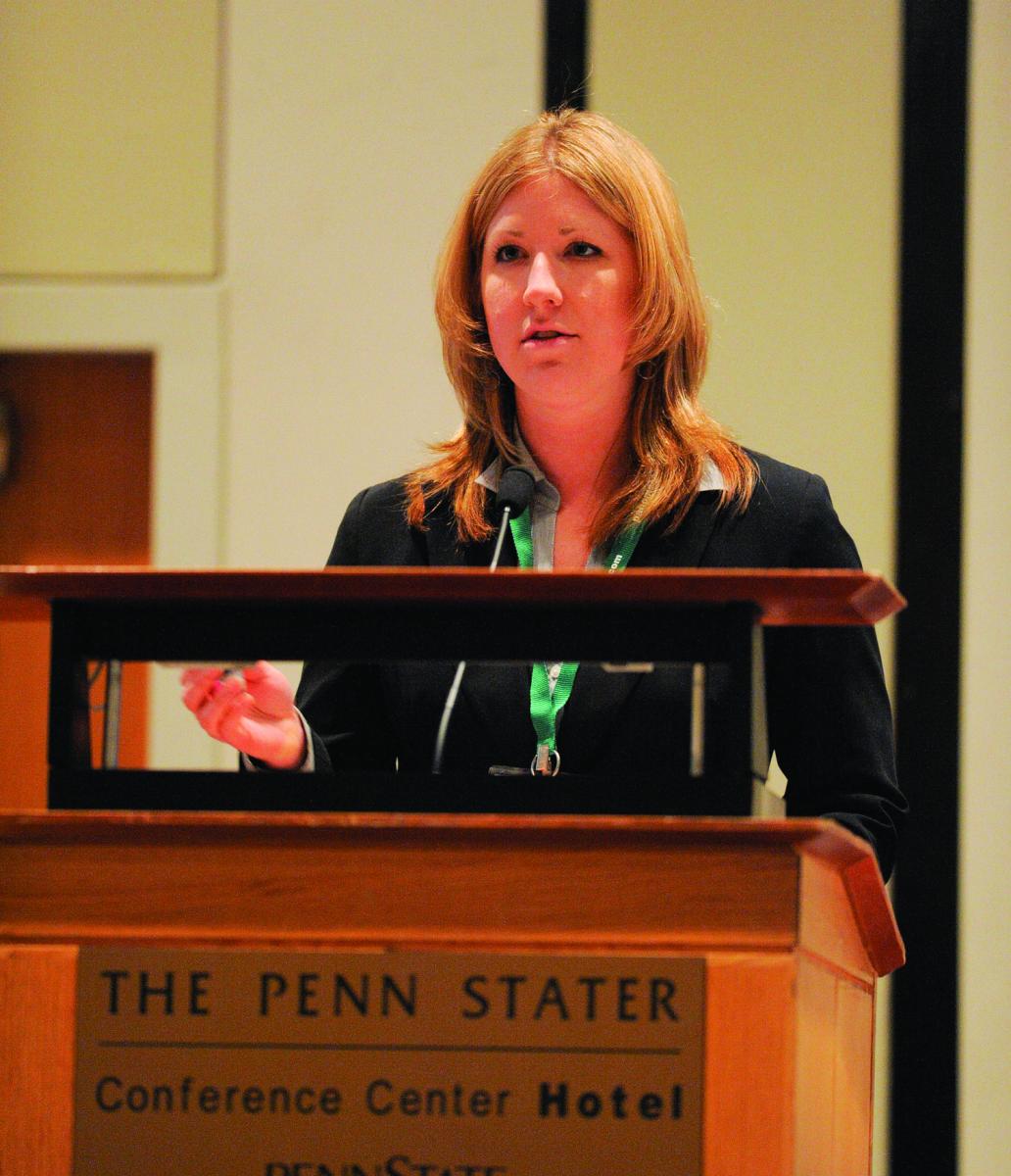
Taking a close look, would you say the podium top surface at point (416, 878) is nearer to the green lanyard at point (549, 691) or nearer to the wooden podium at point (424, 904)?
the wooden podium at point (424, 904)

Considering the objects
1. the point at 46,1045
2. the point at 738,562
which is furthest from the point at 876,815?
the point at 46,1045

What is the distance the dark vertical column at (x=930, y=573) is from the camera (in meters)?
3.15

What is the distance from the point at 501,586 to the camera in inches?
39.7

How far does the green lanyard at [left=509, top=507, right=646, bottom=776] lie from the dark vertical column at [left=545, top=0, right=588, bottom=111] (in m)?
2.03

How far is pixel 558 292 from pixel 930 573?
1863mm

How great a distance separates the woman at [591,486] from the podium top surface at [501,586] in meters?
0.47

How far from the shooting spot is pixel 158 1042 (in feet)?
2.93

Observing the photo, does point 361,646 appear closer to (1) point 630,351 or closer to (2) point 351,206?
(1) point 630,351

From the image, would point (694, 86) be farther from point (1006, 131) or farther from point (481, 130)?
point (1006, 131)

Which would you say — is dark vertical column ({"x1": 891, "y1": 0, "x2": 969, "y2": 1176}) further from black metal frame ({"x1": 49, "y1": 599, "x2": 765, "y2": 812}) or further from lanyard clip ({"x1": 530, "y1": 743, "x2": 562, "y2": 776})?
black metal frame ({"x1": 49, "y1": 599, "x2": 765, "y2": 812})

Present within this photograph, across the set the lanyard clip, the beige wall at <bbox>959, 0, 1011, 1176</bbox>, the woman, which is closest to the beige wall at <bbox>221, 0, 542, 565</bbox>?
the beige wall at <bbox>959, 0, 1011, 1176</bbox>

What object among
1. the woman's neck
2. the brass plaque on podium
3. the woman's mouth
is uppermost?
the woman's mouth

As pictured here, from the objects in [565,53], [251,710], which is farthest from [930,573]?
[251,710]

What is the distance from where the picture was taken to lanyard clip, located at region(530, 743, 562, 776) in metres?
1.49
